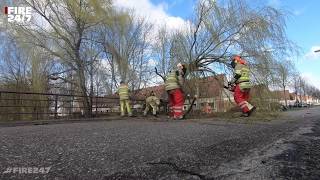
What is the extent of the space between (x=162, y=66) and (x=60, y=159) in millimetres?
18096

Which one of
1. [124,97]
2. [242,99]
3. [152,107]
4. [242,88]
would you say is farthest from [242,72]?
[124,97]

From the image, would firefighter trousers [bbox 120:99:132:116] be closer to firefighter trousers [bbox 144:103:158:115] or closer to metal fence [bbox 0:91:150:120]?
firefighter trousers [bbox 144:103:158:115]

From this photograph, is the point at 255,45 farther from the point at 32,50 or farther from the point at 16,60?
the point at 16,60

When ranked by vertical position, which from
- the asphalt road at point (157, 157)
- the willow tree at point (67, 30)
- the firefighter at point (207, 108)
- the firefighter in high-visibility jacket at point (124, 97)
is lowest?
the asphalt road at point (157, 157)

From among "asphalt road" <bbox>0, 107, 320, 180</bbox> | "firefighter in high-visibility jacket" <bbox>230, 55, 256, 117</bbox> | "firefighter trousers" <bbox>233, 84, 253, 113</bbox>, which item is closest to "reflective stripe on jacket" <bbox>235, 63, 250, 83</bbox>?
"firefighter in high-visibility jacket" <bbox>230, 55, 256, 117</bbox>

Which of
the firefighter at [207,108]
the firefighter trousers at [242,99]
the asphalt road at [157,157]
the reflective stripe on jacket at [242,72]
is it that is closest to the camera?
the asphalt road at [157,157]

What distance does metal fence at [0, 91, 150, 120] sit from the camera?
19.2 meters

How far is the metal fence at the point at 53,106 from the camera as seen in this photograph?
19.2 meters

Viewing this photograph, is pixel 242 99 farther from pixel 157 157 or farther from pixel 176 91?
pixel 157 157

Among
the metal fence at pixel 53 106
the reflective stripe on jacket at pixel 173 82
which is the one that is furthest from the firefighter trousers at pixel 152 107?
the reflective stripe on jacket at pixel 173 82

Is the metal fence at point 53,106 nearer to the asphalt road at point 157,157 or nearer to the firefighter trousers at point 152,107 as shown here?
the firefighter trousers at point 152,107

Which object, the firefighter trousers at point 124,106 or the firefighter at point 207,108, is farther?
the firefighter at point 207,108

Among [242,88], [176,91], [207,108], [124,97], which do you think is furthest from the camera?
[207,108]

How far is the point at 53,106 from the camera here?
19.8 m
